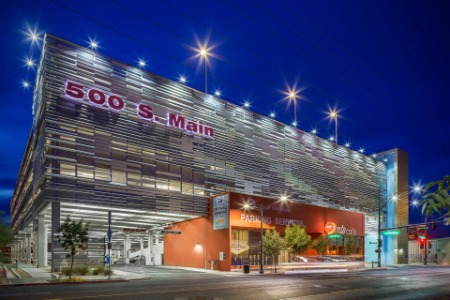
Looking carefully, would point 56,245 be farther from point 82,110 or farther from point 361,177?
point 361,177

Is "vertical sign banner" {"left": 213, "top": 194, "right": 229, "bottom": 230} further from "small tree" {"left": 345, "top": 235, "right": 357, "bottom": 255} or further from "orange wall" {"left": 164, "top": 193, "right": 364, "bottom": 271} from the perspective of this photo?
"small tree" {"left": 345, "top": 235, "right": 357, "bottom": 255}

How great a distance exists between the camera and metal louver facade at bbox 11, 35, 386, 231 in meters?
37.7

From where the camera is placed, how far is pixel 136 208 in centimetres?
4228

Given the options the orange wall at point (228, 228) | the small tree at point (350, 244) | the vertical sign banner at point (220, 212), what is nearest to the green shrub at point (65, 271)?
the orange wall at point (228, 228)

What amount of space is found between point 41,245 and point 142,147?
49.5 feet

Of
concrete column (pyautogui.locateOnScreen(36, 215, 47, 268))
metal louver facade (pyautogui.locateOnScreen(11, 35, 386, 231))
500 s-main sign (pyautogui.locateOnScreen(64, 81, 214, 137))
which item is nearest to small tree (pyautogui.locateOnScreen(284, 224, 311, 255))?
metal louver facade (pyautogui.locateOnScreen(11, 35, 386, 231))

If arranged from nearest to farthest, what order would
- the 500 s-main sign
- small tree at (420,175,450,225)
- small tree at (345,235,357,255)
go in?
small tree at (420,175,450,225)
the 500 s-main sign
small tree at (345,235,357,255)

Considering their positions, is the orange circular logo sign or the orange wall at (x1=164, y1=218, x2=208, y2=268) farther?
the orange circular logo sign

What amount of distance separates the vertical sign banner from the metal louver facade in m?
1.84

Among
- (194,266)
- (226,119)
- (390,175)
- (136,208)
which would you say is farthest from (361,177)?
(136,208)

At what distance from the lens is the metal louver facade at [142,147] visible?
37.7 metres

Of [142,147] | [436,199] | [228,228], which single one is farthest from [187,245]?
[436,199]

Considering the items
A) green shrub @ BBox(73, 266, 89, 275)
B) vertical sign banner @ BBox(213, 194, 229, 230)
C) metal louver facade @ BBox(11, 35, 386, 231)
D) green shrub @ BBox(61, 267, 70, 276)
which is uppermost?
metal louver facade @ BBox(11, 35, 386, 231)

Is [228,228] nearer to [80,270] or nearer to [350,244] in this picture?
[80,270]
